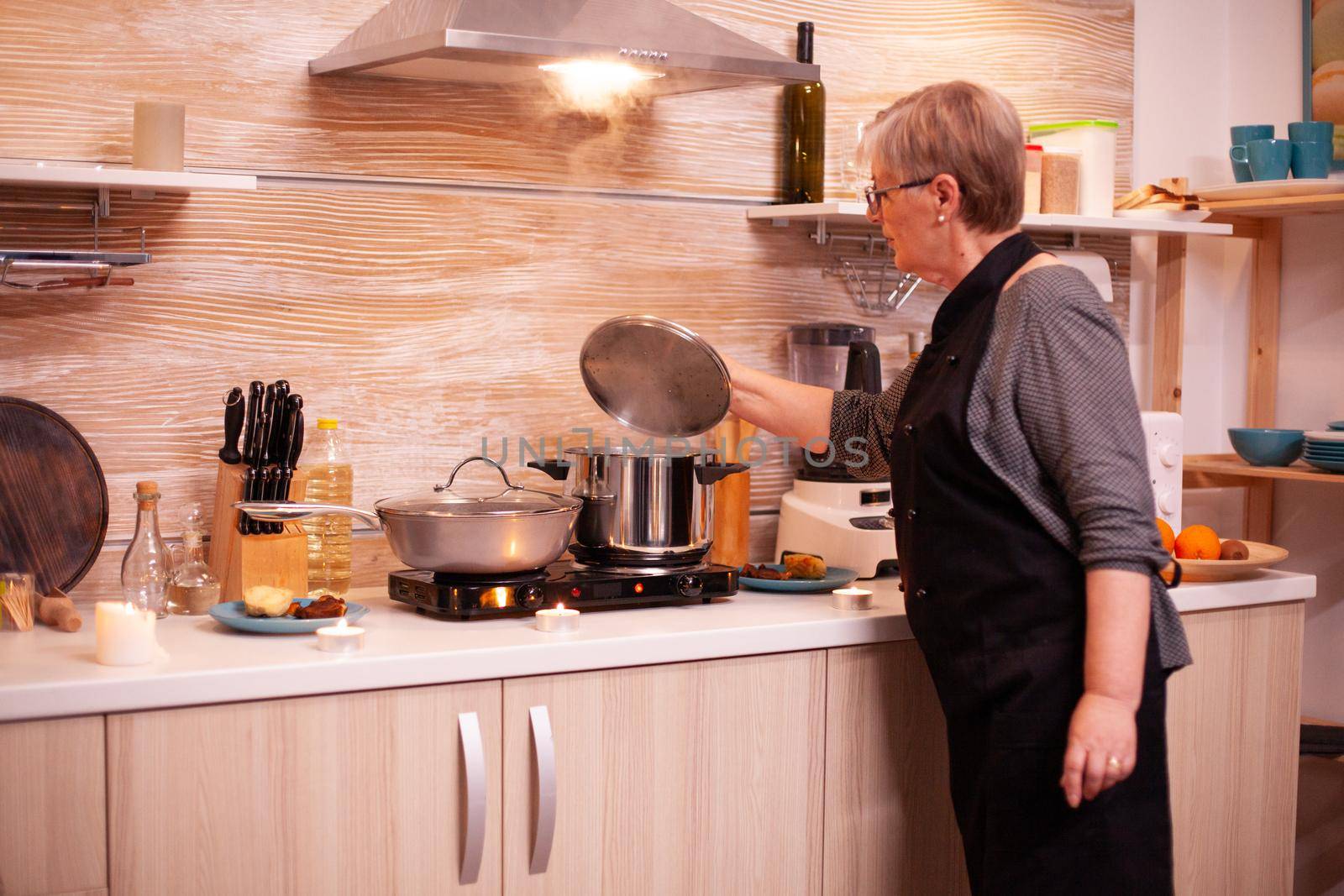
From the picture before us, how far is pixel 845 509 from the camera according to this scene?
233 centimetres

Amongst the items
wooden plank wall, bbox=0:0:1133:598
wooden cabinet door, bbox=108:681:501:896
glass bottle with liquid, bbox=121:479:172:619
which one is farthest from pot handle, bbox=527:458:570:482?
glass bottle with liquid, bbox=121:479:172:619

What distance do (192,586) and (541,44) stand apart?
930 mm

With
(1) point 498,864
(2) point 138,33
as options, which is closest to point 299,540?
(1) point 498,864

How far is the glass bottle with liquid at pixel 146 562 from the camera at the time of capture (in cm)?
185

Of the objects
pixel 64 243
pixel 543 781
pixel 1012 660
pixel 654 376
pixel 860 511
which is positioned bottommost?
pixel 543 781

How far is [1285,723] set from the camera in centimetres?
234

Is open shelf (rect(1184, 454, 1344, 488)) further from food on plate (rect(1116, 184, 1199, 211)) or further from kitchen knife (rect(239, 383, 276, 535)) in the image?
kitchen knife (rect(239, 383, 276, 535))

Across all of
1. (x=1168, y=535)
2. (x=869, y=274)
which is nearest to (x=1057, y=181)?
(x=869, y=274)

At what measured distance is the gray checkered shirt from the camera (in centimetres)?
152

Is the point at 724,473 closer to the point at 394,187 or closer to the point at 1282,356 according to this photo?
the point at 394,187

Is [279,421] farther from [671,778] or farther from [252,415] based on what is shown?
[671,778]

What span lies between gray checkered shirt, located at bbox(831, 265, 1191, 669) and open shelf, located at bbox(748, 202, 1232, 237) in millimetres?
721

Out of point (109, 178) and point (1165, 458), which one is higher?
point (109, 178)

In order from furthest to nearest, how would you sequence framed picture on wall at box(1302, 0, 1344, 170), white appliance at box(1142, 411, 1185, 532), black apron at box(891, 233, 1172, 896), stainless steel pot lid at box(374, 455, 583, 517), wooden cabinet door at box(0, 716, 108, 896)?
framed picture on wall at box(1302, 0, 1344, 170)
white appliance at box(1142, 411, 1185, 532)
stainless steel pot lid at box(374, 455, 583, 517)
black apron at box(891, 233, 1172, 896)
wooden cabinet door at box(0, 716, 108, 896)
